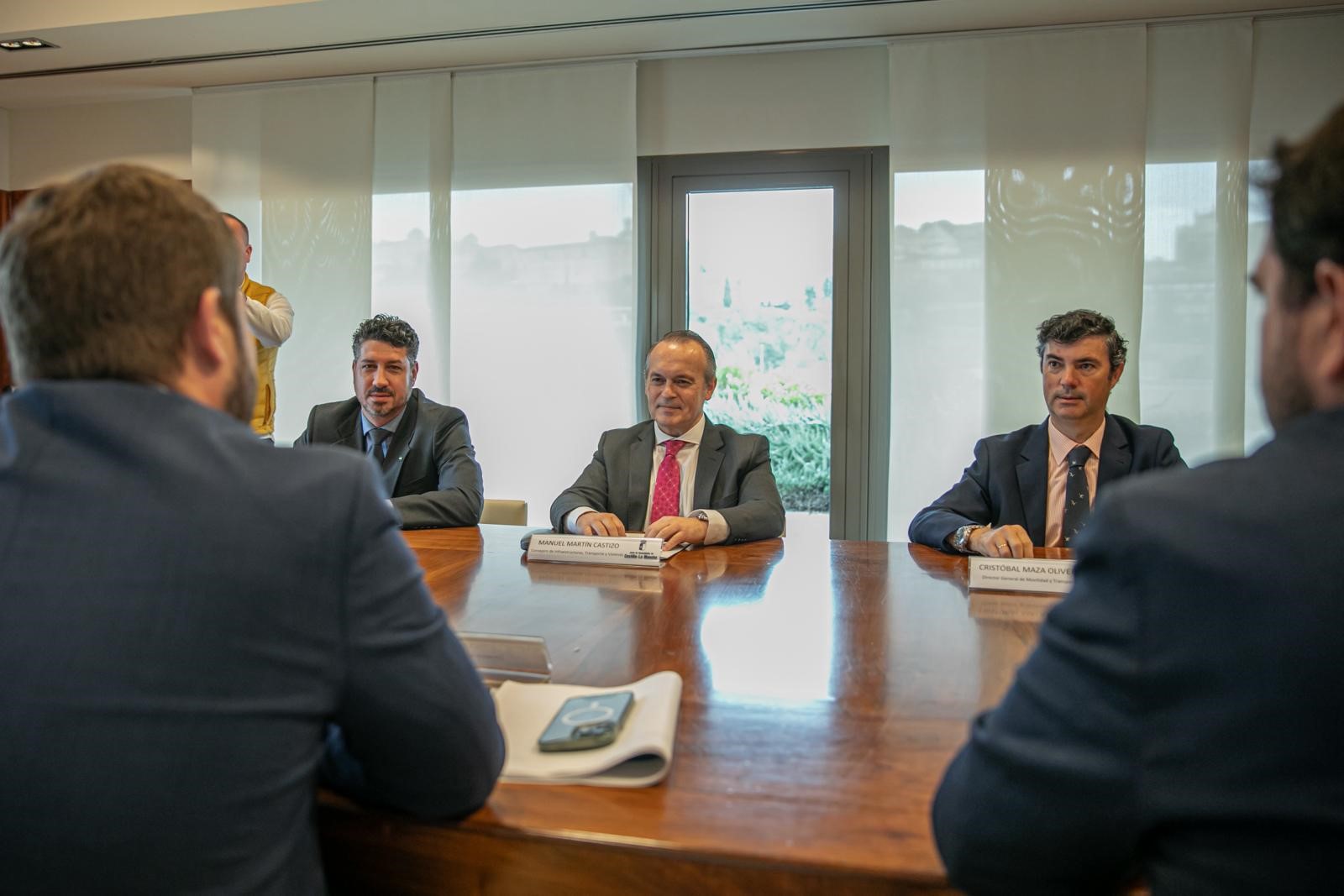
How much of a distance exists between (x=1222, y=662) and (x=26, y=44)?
19.2 ft

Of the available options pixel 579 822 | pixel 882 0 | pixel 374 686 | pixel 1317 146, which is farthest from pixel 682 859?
pixel 882 0

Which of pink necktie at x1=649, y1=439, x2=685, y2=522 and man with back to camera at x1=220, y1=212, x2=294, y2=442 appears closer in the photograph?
pink necktie at x1=649, y1=439, x2=685, y2=522

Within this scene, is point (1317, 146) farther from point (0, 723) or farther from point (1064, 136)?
point (1064, 136)

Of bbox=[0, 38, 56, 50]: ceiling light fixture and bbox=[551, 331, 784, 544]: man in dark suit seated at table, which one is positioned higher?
bbox=[0, 38, 56, 50]: ceiling light fixture

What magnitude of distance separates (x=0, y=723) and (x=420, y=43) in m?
4.54

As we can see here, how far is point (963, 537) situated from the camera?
2.66 m

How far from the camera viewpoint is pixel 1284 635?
749 millimetres

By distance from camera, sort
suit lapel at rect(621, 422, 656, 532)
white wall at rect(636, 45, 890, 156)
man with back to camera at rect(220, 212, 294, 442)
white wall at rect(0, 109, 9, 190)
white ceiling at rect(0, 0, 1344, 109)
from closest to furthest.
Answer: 1. suit lapel at rect(621, 422, 656, 532)
2. man with back to camera at rect(220, 212, 294, 442)
3. white ceiling at rect(0, 0, 1344, 109)
4. white wall at rect(636, 45, 890, 156)
5. white wall at rect(0, 109, 9, 190)

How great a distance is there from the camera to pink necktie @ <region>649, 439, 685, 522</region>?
3.36 m

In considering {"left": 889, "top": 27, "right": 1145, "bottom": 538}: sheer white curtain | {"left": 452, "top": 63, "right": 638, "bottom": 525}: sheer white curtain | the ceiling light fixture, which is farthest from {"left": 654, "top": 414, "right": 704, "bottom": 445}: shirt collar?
the ceiling light fixture

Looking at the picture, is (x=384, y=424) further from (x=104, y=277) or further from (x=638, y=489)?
(x=104, y=277)

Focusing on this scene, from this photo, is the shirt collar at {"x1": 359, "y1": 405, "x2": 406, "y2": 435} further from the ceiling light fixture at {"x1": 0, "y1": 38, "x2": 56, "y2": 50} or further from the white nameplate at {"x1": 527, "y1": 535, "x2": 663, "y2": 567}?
the ceiling light fixture at {"x1": 0, "y1": 38, "x2": 56, "y2": 50}

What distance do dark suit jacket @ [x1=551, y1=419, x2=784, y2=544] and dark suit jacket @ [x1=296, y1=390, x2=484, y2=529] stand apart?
44 cm

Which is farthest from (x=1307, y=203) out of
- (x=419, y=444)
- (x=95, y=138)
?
(x=95, y=138)
